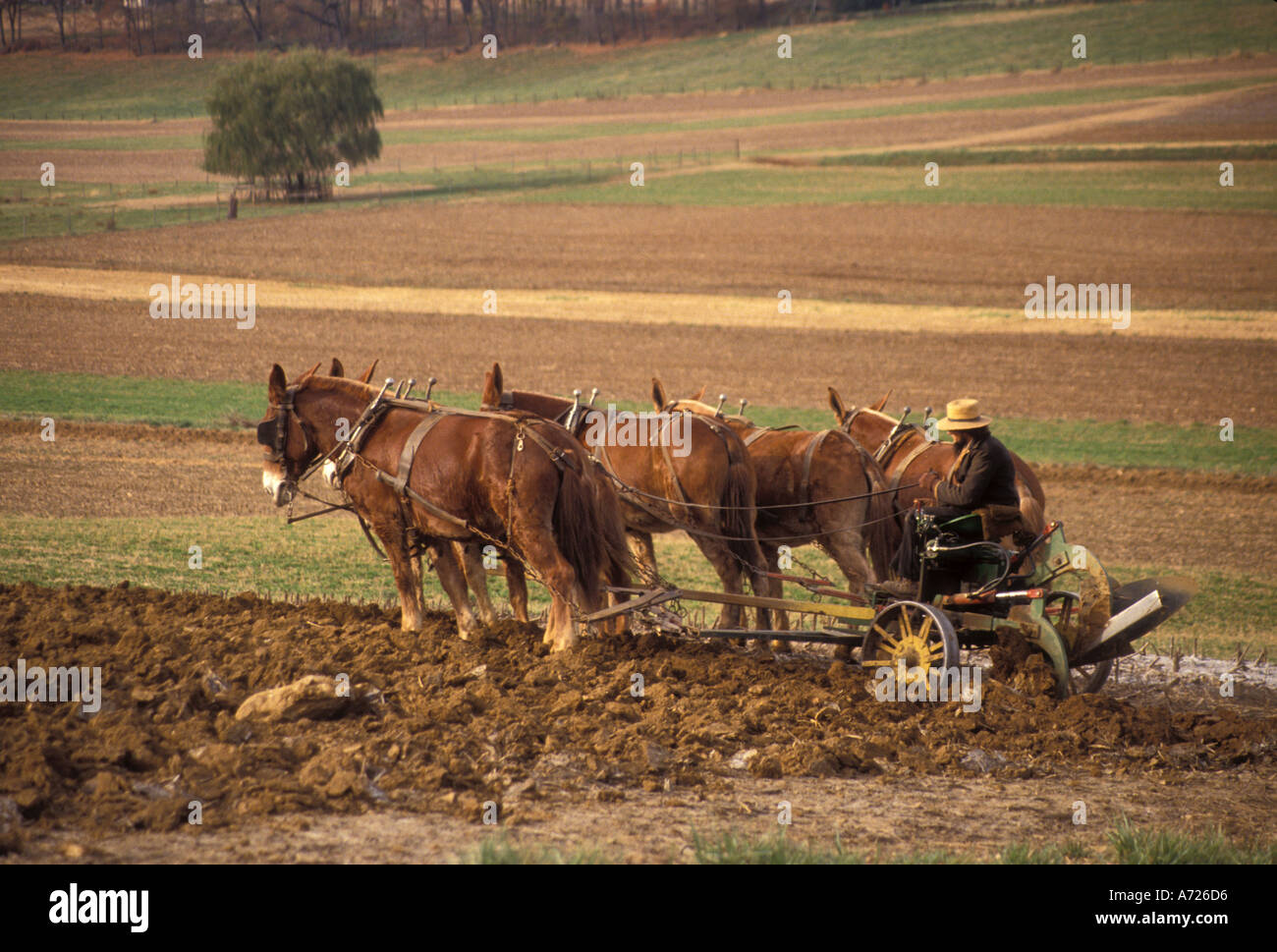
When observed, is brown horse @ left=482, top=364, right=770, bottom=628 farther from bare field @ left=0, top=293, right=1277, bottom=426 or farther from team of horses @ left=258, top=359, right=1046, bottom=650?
bare field @ left=0, top=293, right=1277, bottom=426

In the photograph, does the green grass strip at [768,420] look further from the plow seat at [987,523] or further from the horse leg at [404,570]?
the plow seat at [987,523]

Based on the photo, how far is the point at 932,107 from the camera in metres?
78.7

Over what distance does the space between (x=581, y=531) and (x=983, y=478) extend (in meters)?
2.78

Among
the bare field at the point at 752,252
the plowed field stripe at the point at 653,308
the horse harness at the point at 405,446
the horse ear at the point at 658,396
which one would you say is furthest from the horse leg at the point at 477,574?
the bare field at the point at 752,252

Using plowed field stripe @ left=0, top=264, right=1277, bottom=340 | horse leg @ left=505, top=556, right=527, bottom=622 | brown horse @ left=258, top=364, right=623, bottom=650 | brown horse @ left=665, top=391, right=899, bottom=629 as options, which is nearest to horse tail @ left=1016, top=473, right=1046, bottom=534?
brown horse @ left=665, top=391, right=899, bottom=629

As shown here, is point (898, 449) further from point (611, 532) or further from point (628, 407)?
point (628, 407)

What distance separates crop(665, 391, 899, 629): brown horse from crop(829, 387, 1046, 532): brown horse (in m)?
0.32

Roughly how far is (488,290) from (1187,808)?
1238 inches

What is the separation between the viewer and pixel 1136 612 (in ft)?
24.3

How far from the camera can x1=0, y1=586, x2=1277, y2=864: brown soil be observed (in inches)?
229

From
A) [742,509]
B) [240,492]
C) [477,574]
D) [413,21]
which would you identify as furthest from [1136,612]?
[413,21]

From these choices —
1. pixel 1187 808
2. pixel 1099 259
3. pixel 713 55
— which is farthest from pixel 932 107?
pixel 1187 808

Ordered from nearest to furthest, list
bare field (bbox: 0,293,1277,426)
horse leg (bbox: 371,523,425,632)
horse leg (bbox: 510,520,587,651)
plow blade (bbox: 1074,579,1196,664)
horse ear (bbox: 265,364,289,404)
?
plow blade (bbox: 1074,579,1196,664) → horse leg (bbox: 510,520,587,651) → horse leg (bbox: 371,523,425,632) → horse ear (bbox: 265,364,289,404) → bare field (bbox: 0,293,1277,426)
